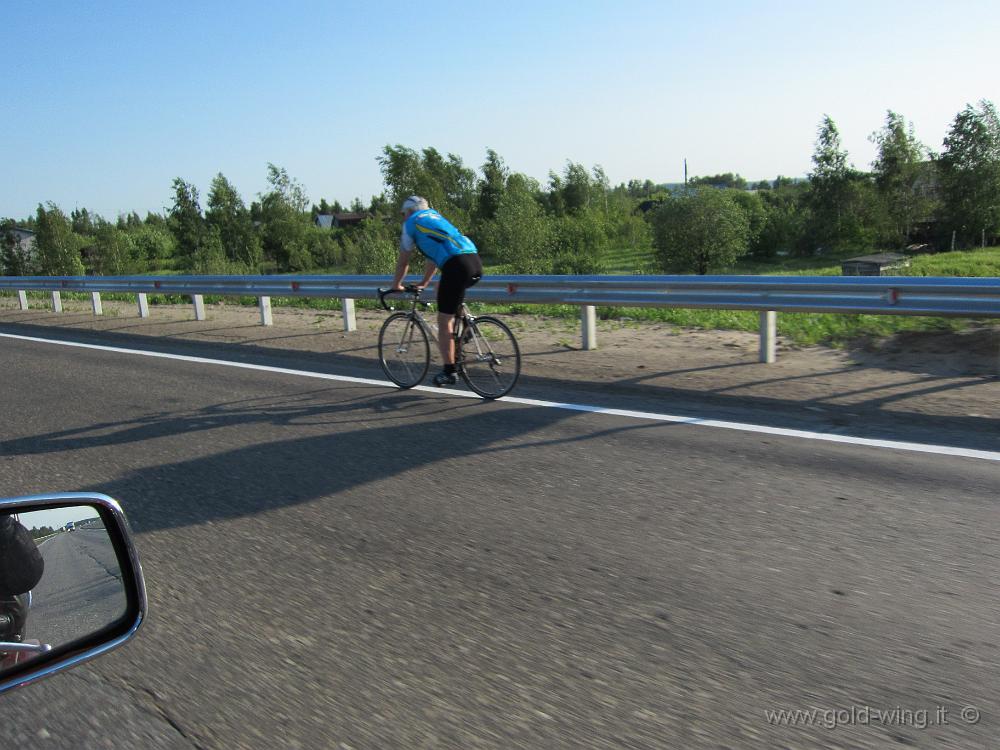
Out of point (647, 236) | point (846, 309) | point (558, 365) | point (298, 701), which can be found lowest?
point (298, 701)

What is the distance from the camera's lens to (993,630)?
2.88 m

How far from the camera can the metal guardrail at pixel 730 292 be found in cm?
678

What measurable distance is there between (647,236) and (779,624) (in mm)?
82659

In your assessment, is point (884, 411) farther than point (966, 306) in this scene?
No

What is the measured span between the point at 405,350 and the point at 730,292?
136 inches

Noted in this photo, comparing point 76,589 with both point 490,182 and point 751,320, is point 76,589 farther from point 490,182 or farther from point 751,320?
point 490,182

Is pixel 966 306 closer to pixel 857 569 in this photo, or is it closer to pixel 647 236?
pixel 857 569

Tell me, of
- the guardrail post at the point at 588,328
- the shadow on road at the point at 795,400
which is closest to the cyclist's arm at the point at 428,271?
the shadow on road at the point at 795,400

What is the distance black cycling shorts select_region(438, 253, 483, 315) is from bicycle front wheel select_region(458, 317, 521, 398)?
283mm

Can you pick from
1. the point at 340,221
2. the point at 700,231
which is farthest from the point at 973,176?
the point at 340,221

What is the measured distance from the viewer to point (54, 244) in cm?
6869

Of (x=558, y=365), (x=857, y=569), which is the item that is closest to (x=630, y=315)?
(x=558, y=365)

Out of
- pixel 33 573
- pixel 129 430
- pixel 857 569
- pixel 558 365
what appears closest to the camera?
pixel 33 573

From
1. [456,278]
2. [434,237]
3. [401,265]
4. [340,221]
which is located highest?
[340,221]
